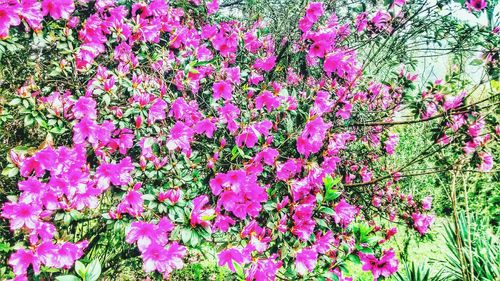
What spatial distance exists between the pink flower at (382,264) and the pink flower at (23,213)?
1725 millimetres

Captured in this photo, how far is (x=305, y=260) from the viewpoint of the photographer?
6.20 feet

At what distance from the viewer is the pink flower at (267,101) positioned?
6.63 ft

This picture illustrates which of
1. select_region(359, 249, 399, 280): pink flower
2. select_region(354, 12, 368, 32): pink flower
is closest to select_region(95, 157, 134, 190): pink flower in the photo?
select_region(359, 249, 399, 280): pink flower

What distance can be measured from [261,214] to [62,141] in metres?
1.10

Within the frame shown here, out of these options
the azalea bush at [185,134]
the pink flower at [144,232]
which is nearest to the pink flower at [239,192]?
the azalea bush at [185,134]

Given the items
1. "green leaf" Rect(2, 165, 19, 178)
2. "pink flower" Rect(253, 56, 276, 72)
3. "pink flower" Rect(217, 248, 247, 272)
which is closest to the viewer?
"green leaf" Rect(2, 165, 19, 178)

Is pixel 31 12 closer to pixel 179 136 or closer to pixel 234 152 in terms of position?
pixel 179 136

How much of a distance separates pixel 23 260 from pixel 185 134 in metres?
0.87

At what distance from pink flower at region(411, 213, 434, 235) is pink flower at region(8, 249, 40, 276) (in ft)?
7.88

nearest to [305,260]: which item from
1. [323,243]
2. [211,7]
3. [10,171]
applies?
[323,243]

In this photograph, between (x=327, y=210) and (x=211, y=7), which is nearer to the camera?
(x=327, y=210)

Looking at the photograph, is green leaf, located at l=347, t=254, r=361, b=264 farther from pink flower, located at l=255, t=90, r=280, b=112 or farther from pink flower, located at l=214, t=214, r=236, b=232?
pink flower, located at l=255, t=90, r=280, b=112

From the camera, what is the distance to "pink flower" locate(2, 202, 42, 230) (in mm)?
1588

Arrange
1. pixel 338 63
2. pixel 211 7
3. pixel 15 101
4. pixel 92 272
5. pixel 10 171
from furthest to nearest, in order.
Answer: pixel 211 7, pixel 338 63, pixel 15 101, pixel 10 171, pixel 92 272
